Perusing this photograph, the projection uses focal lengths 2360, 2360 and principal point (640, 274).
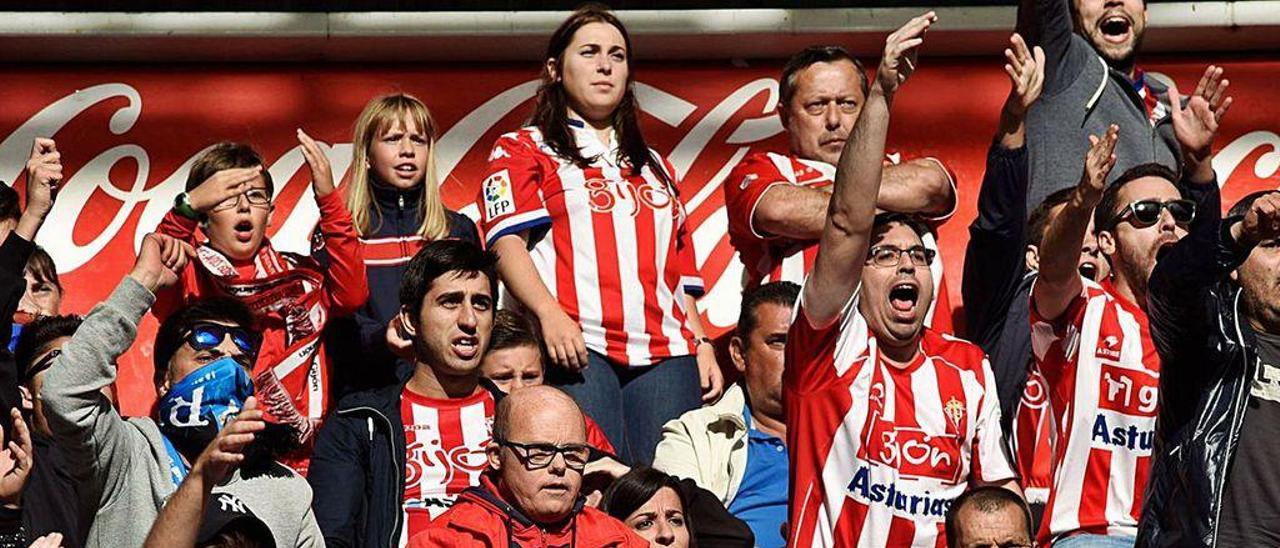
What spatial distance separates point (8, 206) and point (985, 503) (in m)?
3.30

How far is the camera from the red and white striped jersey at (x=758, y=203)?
8.45 metres

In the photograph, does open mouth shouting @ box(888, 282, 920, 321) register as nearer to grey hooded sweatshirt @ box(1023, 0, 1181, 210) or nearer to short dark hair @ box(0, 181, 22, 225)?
grey hooded sweatshirt @ box(1023, 0, 1181, 210)

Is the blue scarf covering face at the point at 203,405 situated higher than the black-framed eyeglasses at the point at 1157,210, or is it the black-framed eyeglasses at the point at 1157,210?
the black-framed eyeglasses at the point at 1157,210

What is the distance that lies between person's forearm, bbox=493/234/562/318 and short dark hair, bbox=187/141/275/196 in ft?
2.98

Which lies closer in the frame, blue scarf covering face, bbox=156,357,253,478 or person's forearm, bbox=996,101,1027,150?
blue scarf covering face, bbox=156,357,253,478

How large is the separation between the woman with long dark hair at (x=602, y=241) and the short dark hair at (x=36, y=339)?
161 cm

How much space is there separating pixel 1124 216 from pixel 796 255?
53.5 inches

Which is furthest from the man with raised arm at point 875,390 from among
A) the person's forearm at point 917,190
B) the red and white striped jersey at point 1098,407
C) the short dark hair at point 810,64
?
the short dark hair at point 810,64

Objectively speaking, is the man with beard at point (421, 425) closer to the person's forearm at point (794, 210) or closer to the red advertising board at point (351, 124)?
the person's forearm at point (794, 210)

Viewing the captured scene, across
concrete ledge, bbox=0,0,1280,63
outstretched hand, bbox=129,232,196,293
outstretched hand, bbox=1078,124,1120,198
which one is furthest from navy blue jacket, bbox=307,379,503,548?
concrete ledge, bbox=0,0,1280,63

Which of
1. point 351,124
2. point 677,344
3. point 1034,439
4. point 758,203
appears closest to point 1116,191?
point 1034,439

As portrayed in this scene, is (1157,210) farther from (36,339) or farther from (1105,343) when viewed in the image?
(36,339)

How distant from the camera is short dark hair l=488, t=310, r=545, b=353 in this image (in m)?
8.00

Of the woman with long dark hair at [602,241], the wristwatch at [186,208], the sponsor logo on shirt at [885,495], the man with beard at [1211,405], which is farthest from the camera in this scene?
the woman with long dark hair at [602,241]
